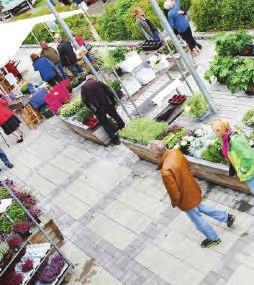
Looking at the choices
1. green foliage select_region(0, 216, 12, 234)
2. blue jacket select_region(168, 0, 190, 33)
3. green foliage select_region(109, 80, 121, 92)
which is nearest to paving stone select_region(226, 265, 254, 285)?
green foliage select_region(0, 216, 12, 234)

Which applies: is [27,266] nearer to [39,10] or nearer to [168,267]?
[168,267]

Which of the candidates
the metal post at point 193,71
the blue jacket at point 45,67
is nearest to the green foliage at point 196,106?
the metal post at point 193,71

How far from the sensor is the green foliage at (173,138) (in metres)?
9.48

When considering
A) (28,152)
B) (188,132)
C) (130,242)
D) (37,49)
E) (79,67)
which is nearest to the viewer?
(130,242)

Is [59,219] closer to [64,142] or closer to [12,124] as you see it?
[64,142]

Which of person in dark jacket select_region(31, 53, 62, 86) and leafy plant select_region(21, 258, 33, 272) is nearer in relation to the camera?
leafy plant select_region(21, 258, 33, 272)

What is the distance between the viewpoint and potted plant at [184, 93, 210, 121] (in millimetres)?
10805

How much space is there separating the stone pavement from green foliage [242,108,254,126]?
1.35 m

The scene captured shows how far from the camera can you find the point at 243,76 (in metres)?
10.7

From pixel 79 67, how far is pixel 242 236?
10.7 m

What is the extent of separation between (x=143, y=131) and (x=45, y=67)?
705cm

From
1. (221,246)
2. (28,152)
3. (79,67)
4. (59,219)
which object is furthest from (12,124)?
(221,246)

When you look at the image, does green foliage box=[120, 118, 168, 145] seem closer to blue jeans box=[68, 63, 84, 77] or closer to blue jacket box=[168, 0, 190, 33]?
blue jacket box=[168, 0, 190, 33]

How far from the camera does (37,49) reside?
2495 cm
